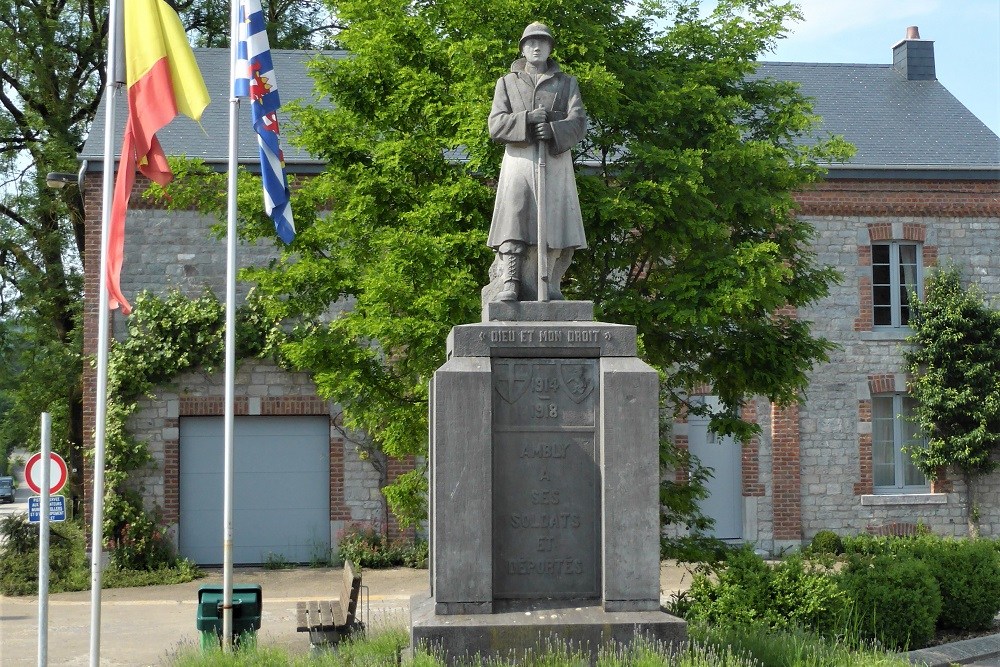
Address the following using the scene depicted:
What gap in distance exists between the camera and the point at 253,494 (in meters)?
19.0

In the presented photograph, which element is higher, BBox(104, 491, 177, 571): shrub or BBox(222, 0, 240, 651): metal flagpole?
BBox(222, 0, 240, 651): metal flagpole

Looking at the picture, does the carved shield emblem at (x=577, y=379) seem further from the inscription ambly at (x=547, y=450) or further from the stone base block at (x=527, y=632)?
the stone base block at (x=527, y=632)

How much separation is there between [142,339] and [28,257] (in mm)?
7820

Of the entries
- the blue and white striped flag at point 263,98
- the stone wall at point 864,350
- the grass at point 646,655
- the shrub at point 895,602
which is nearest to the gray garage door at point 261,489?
the blue and white striped flag at point 263,98

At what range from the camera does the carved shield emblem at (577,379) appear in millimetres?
7895

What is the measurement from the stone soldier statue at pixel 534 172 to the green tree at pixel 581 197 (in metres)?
3.01

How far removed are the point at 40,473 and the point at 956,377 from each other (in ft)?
49.8

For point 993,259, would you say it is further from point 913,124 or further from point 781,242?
point 781,242

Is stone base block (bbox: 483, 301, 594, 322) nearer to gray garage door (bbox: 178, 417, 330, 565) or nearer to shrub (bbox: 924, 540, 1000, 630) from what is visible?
shrub (bbox: 924, 540, 1000, 630)

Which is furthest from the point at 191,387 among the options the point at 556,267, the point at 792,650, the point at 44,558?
the point at 792,650

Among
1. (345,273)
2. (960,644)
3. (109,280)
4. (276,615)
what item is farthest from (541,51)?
(276,615)

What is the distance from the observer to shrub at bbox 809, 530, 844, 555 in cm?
1919

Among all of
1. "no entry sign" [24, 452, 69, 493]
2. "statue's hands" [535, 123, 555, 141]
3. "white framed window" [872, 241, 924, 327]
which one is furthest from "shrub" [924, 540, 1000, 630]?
"white framed window" [872, 241, 924, 327]

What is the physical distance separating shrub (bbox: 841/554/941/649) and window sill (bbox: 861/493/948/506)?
9385mm
